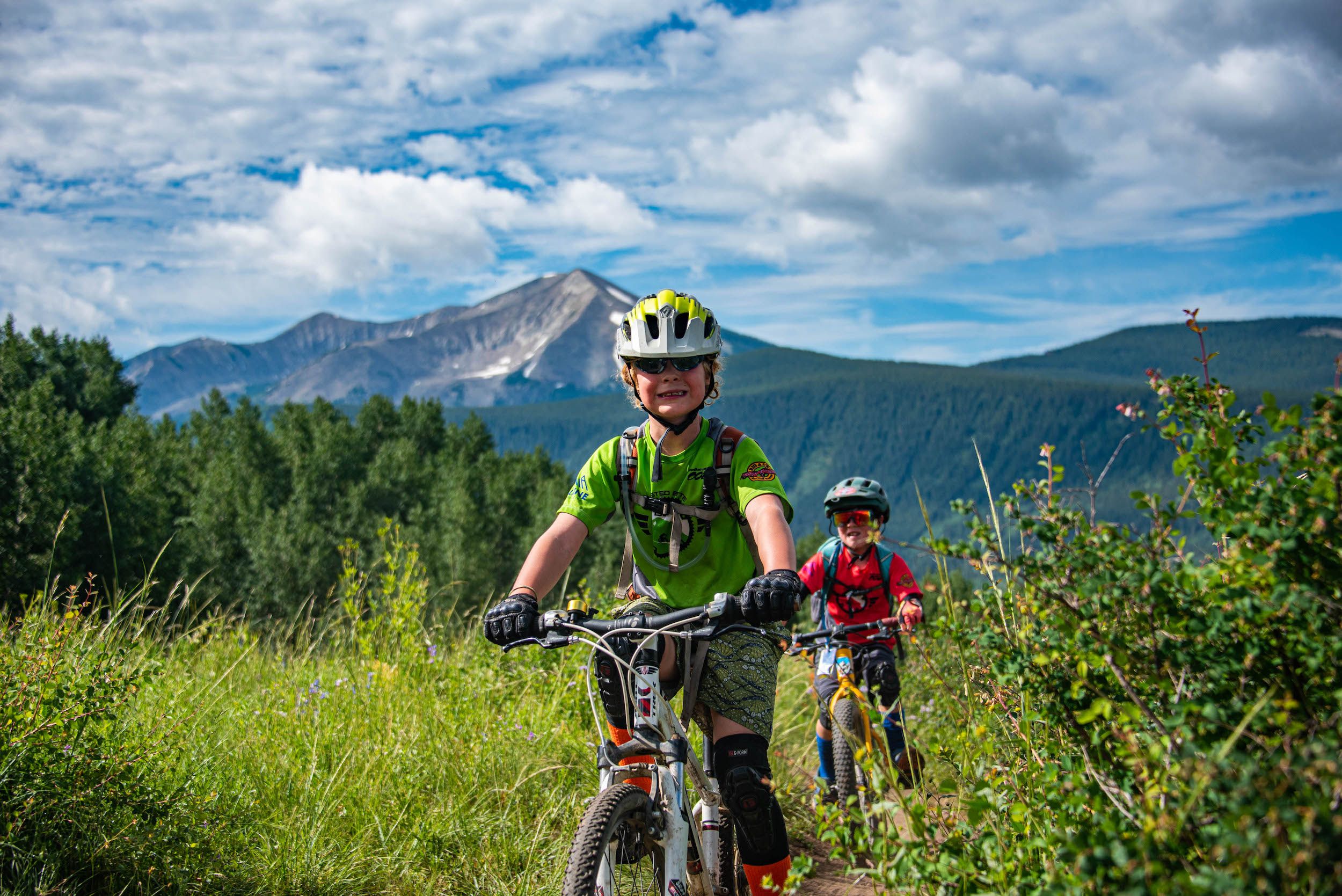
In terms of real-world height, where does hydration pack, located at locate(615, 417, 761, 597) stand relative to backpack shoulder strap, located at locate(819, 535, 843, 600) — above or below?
above

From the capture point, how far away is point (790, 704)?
24.6 feet

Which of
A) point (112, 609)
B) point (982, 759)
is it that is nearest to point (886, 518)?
point (982, 759)

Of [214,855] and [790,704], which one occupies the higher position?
[214,855]

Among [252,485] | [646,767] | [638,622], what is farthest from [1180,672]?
[252,485]

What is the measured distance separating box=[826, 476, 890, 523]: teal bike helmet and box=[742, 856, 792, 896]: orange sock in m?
2.79

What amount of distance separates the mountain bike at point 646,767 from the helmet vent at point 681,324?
1064mm

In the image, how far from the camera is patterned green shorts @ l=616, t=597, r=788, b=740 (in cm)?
305

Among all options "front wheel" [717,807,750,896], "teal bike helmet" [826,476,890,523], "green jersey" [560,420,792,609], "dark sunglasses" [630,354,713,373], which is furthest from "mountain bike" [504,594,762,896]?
"teal bike helmet" [826,476,890,523]

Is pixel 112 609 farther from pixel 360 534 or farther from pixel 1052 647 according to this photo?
pixel 360 534

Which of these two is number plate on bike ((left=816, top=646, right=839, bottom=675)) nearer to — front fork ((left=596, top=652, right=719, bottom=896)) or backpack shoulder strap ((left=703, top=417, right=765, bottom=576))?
backpack shoulder strap ((left=703, top=417, right=765, bottom=576))

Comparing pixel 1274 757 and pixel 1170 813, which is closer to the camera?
pixel 1274 757

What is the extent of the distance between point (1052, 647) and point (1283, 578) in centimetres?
46

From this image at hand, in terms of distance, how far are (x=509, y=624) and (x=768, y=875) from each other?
48.4 inches

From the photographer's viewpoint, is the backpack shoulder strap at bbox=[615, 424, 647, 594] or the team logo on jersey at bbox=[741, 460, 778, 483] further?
the backpack shoulder strap at bbox=[615, 424, 647, 594]
